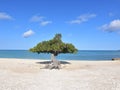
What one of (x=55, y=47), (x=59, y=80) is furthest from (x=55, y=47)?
(x=59, y=80)

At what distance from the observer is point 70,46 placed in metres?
33.2

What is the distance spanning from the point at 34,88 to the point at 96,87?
3.63 m

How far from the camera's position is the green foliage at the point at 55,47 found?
32.7 metres

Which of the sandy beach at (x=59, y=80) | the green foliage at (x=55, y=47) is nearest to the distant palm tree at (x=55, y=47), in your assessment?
the green foliage at (x=55, y=47)

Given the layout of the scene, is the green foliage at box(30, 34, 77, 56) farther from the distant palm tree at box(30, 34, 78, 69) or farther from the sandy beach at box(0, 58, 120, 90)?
the sandy beach at box(0, 58, 120, 90)

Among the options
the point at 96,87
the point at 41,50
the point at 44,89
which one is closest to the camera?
the point at 44,89

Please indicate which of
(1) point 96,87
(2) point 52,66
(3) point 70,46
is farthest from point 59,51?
(1) point 96,87

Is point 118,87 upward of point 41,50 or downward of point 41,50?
downward

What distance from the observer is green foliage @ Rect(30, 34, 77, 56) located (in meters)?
32.7

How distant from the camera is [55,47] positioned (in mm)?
32438

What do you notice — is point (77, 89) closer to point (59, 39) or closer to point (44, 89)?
point (44, 89)

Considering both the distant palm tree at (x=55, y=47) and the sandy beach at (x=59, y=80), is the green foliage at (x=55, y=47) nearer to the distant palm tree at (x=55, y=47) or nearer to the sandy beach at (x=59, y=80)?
the distant palm tree at (x=55, y=47)

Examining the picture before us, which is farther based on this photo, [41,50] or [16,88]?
[41,50]

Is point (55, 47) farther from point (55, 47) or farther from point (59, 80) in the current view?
point (59, 80)
